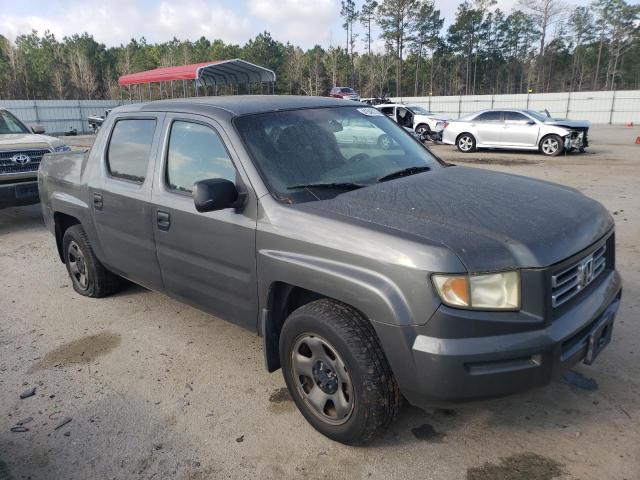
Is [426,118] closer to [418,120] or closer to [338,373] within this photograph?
[418,120]

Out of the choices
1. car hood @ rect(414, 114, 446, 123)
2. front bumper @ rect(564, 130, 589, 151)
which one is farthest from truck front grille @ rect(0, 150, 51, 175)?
car hood @ rect(414, 114, 446, 123)

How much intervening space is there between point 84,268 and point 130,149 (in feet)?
5.18

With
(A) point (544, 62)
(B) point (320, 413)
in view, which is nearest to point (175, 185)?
(B) point (320, 413)

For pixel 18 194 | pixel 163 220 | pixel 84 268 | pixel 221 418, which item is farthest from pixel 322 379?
pixel 18 194

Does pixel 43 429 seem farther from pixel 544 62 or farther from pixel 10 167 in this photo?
pixel 544 62

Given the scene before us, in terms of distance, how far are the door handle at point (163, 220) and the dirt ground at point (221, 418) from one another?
1.02 meters

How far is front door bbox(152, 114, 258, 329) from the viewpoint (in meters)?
2.98

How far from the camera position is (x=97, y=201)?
4.18m

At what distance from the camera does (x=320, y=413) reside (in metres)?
2.77

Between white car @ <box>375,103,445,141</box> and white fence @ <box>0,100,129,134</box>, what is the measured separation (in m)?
21.6

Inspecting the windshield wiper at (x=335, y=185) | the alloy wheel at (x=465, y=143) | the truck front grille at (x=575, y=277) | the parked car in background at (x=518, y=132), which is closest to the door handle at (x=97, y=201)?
the windshield wiper at (x=335, y=185)

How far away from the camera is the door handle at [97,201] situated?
13.6 ft

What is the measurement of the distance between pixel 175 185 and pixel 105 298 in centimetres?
211

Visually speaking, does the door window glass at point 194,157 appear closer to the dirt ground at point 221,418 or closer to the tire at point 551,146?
the dirt ground at point 221,418
